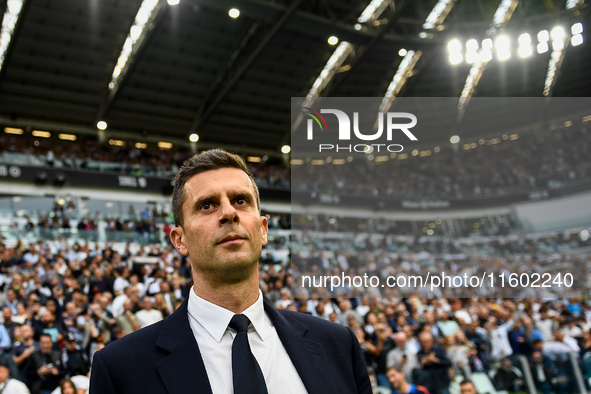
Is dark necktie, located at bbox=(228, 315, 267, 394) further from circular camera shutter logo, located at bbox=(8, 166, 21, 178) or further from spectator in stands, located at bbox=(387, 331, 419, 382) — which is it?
circular camera shutter logo, located at bbox=(8, 166, 21, 178)

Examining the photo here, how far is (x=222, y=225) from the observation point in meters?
1.49

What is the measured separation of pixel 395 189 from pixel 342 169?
2.32 metres

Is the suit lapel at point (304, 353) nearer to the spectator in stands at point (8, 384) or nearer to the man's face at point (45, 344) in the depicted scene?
the spectator in stands at point (8, 384)

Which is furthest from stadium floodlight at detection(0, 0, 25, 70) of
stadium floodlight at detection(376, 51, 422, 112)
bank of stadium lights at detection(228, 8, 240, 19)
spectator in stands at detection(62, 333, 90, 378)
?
stadium floodlight at detection(376, 51, 422, 112)

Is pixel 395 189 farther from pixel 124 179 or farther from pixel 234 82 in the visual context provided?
pixel 124 179

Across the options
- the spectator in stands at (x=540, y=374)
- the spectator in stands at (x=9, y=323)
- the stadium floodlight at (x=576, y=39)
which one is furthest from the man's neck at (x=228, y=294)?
the stadium floodlight at (x=576, y=39)

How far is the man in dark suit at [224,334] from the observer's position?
138cm

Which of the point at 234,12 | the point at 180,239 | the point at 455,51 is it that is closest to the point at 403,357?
the point at 180,239

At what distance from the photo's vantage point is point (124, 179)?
2391 centimetres

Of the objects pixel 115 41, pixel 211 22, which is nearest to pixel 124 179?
pixel 115 41

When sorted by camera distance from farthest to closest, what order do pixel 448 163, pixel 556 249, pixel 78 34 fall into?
pixel 78 34 → pixel 448 163 → pixel 556 249

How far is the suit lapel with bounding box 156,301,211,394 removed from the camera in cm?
136

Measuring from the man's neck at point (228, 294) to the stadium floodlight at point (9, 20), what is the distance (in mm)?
18977


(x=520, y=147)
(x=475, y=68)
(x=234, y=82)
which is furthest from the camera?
(x=475, y=68)
